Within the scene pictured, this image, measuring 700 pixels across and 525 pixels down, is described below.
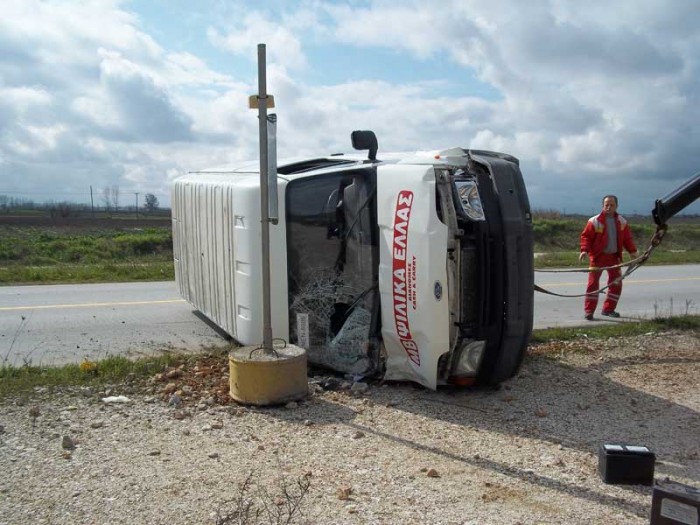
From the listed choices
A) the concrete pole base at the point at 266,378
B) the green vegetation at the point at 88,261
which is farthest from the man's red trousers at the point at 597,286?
the green vegetation at the point at 88,261

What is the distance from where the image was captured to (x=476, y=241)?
5.41 metres

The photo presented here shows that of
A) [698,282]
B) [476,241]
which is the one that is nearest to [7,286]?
[476,241]

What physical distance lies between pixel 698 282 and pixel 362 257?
12.7m

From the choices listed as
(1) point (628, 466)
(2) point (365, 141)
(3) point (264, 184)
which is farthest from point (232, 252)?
(1) point (628, 466)

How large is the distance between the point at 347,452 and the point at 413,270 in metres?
1.63

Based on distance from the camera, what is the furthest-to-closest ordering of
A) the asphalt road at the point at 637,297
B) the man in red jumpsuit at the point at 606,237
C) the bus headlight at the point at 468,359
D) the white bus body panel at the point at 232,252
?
1. the asphalt road at the point at 637,297
2. the man in red jumpsuit at the point at 606,237
3. the white bus body panel at the point at 232,252
4. the bus headlight at the point at 468,359

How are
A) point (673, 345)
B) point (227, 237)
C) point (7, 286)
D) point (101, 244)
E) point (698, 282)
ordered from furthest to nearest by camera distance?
1. point (101, 244)
2. point (698, 282)
3. point (7, 286)
4. point (673, 345)
5. point (227, 237)

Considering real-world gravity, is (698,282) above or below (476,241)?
below

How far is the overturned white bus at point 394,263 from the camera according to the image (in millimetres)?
5453

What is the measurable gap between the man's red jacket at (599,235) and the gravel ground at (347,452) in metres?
3.60

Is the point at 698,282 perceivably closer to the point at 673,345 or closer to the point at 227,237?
the point at 673,345

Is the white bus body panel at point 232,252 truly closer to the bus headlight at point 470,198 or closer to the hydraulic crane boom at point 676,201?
the bus headlight at point 470,198

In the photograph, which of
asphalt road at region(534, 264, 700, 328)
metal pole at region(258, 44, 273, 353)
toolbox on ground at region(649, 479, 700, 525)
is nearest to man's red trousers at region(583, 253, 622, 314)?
asphalt road at region(534, 264, 700, 328)

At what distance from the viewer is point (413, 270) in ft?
18.0
